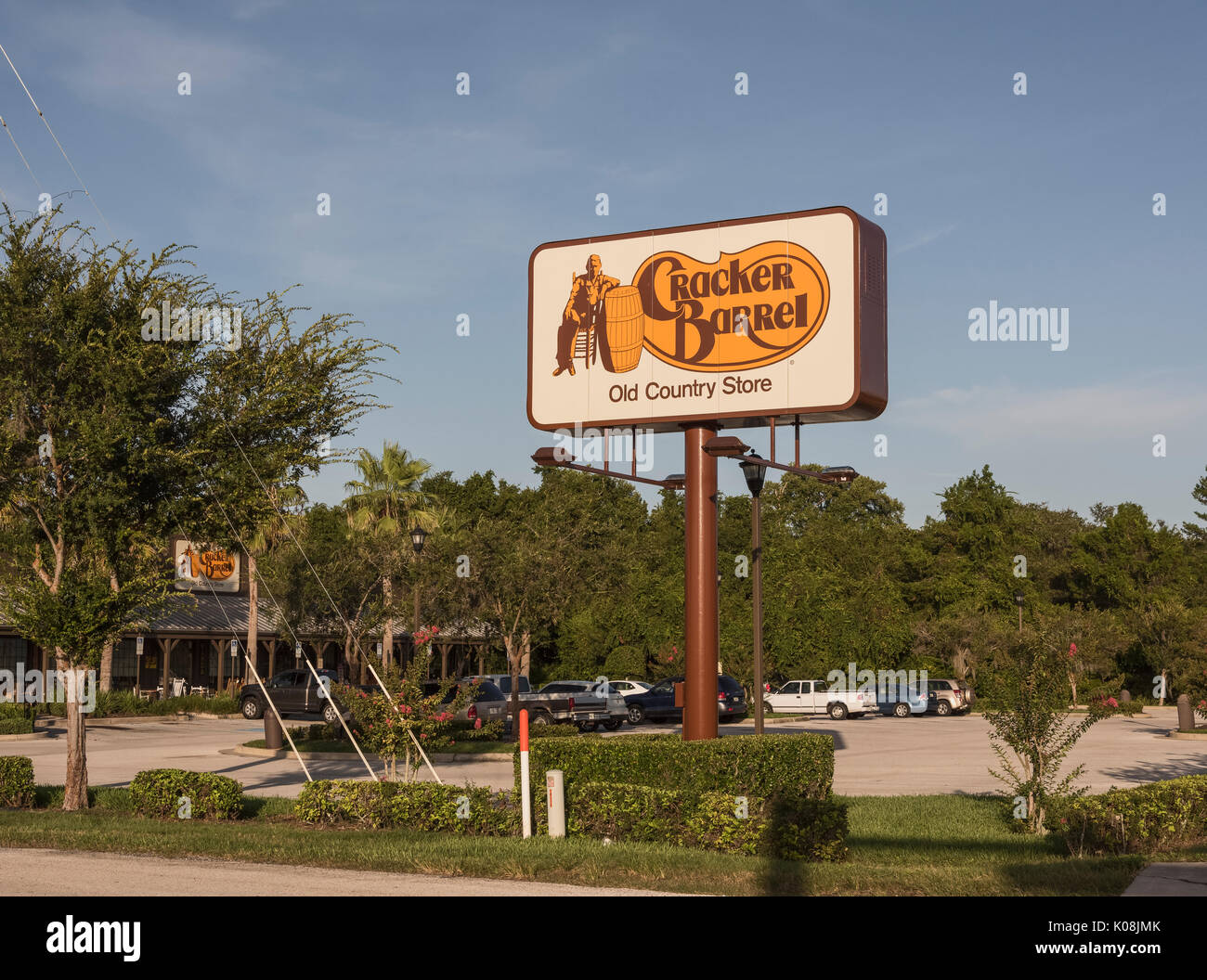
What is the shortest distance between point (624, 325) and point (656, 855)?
754cm

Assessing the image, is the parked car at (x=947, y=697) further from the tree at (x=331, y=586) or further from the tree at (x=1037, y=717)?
the tree at (x=1037, y=717)

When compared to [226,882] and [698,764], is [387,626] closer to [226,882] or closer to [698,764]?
[698,764]

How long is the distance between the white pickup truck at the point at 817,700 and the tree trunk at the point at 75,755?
107 feet

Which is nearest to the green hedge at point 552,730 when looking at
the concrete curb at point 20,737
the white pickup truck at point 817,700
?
the concrete curb at point 20,737

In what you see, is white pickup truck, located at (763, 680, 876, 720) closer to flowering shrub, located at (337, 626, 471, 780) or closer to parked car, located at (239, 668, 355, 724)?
parked car, located at (239, 668, 355, 724)

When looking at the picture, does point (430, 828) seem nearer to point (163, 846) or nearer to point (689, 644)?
point (163, 846)

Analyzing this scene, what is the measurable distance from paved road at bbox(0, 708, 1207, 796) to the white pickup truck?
18.7ft

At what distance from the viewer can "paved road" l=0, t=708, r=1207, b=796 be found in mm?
21406

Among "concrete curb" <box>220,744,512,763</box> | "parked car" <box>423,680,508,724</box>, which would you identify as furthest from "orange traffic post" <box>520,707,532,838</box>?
"parked car" <box>423,680,508,724</box>

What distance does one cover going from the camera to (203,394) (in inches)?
735

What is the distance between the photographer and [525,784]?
1355 centimetres

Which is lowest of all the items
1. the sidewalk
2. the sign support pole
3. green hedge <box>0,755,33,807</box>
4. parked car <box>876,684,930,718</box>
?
parked car <box>876,684,930,718</box>

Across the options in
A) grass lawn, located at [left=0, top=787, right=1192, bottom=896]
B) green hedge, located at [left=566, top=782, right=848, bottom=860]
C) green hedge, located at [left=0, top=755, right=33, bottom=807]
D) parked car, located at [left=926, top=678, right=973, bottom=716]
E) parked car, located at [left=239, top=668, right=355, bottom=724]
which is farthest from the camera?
parked car, located at [left=926, top=678, right=973, bottom=716]
